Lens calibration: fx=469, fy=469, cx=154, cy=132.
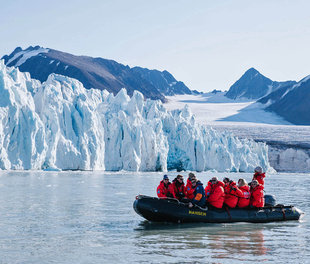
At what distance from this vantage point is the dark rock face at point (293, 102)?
17012cm

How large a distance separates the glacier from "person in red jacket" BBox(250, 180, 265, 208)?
2682 cm

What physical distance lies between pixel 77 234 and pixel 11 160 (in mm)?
28079

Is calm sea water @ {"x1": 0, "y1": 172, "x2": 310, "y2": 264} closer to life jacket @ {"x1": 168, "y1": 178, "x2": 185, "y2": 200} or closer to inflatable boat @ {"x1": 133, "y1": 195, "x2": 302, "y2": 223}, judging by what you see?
inflatable boat @ {"x1": 133, "y1": 195, "x2": 302, "y2": 223}

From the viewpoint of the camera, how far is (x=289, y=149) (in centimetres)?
9469

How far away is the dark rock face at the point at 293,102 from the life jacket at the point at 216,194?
158718mm

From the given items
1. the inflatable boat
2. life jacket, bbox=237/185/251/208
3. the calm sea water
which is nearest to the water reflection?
the calm sea water

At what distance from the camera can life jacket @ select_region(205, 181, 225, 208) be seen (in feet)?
44.3

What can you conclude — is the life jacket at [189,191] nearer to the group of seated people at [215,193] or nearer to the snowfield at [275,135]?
the group of seated people at [215,193]

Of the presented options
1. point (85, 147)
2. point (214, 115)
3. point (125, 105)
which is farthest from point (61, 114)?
point (214, 115)

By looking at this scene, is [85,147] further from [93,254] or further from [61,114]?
[93,254]

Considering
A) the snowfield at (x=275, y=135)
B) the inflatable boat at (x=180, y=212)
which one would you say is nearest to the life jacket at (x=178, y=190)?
the inflatable boat at (x=180, y=212)

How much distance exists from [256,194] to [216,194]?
1466 mm

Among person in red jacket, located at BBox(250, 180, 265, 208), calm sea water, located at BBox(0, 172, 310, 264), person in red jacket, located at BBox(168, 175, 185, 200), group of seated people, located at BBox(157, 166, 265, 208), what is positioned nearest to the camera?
calm sea water, located at BBox(0, 172, 310, 264)

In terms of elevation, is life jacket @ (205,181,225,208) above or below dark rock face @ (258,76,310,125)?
below
